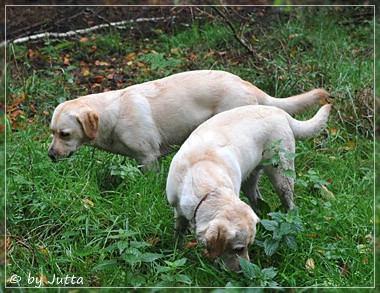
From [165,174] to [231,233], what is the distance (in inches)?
64.3

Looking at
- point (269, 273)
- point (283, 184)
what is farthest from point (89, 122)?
point (269, 273)

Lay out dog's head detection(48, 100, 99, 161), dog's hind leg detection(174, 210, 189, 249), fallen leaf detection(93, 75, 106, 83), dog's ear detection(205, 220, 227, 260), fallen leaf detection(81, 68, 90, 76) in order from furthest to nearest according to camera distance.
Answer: fallen leaf detection(93, 75, 106, 83), fallen leaf detection(81, 68, 90, 76), dog's head detection(48, 100, 99, 161), dog's hind leg detection(174, 210, 189, 249), dog's ear detection(205, 220, 227, 260)

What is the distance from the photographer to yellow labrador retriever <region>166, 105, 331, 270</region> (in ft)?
11.3

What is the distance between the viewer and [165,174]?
16.3 feet

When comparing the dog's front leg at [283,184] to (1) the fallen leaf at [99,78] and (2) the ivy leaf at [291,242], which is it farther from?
(1) the fallen leaf at [99,78]

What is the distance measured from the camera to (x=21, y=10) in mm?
4164

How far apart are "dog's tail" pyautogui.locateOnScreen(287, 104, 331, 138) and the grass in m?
0.30

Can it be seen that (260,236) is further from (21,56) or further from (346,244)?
(21,56)

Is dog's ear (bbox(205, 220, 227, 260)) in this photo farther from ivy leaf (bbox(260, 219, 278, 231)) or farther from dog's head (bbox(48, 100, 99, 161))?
dog's head (bbox(48, 100, 99, 161))

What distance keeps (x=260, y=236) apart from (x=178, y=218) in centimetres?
53

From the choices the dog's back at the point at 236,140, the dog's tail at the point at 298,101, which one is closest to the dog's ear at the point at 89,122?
the dog's back at the point at 236,140

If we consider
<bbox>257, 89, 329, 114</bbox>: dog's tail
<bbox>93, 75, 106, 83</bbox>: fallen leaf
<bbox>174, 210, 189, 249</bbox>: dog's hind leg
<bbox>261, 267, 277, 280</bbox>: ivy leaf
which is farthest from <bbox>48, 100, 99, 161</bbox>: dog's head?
<bbox>261, 267, 277, 280</bbox>: ivy leaf

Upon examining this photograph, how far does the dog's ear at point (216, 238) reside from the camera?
3377 mm

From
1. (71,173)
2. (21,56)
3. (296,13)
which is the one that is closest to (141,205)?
(71,173)
